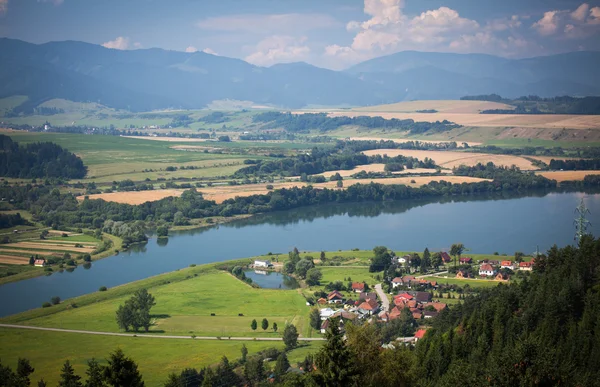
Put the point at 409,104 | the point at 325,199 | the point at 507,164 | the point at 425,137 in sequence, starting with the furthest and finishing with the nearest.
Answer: the point at 409,104, the point at 425,137, the point at 507,164, the point at 325,199

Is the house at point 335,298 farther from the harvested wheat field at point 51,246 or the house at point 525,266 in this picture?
the harvested wheat field at point 51,246

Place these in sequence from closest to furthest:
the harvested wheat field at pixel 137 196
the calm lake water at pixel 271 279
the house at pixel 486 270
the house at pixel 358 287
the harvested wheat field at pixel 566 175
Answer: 1. the house at pixel 358 287
2. the house at pixel 486 270
3. the calm lake water at pixel 271 279
4. the harvested wheat field at pixel 137 196
5. the harvested wheat field at pixel 566 175

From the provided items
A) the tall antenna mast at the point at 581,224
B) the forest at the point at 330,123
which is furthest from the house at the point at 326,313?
the forest at the point at 330,123

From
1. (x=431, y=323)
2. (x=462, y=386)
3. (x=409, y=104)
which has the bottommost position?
(x=431, y=323)

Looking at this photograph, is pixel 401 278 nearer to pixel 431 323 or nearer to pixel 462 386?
pixel 431 323

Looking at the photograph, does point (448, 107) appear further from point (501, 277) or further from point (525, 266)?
point (501, 277)

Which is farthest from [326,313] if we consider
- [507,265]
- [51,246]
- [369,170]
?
[369,170]

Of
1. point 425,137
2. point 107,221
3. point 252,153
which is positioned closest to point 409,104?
point 425,137

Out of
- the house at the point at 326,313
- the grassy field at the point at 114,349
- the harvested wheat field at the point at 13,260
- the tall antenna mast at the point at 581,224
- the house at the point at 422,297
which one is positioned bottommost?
the grassy field at the point at 114,349
